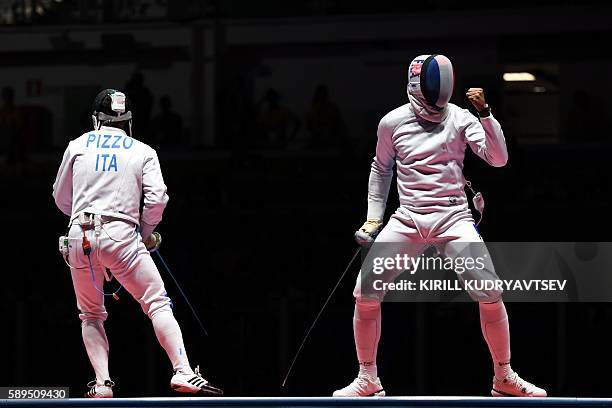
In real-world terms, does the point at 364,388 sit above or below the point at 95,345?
below

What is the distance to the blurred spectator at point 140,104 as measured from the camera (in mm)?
9422

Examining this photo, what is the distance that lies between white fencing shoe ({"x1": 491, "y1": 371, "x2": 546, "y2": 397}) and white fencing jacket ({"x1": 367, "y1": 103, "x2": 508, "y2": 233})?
0.75m

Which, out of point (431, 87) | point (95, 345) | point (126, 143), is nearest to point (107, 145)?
point (126, 143)

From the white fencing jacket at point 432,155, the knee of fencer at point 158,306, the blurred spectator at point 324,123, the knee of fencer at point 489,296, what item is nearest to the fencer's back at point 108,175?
the knee of fencer at point 158,306

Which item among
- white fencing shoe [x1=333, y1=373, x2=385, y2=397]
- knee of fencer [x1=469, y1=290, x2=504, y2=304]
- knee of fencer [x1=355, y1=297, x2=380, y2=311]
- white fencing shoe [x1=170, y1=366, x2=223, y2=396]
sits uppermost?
knee of fencer [x1=469, y1=290, x2=504, y2=304]

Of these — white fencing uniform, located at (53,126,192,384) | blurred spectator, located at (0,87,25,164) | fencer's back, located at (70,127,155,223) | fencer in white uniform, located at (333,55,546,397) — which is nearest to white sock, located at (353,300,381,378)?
fencer in white uniform, located at (333,55,546,397)

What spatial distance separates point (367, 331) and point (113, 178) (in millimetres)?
1285

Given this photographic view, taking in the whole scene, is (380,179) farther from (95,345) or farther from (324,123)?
(324,123)

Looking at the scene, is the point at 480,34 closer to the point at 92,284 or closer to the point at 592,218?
the point at 592,218

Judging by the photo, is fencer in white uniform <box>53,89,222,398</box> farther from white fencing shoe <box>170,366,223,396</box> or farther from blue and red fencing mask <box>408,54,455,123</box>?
blue and red fencing mask <box>408,54,455,123</box>

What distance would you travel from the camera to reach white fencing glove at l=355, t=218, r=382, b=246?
19.5ft

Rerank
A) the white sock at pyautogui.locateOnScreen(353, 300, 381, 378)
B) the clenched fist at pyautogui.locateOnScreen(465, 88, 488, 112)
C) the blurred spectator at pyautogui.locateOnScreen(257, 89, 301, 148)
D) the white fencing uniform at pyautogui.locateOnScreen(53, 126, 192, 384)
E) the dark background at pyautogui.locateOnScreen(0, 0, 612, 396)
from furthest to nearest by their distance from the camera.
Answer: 1. the blurred spectator at pyautogui.locateOnScreen(257, 89, 301, 148)
2. the dark background at pyautogui.locateOnScreen(0, 0, 612, 396)
3. the white sock at pyautogui.locateOnScreen(353, 300, 381, 378)
4. the white fencing uniform at pyautogui.locateOnScreen(53, 126, 192, 384)
5. the clenched fist at pyautogui.locateOnScreen(465, 88, 488, 112)

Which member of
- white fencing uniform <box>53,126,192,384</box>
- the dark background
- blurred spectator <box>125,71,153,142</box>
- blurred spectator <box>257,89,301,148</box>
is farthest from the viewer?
blurred spectator <box>257,89,301,148</box>

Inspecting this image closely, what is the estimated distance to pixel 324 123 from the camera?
9.52 m
